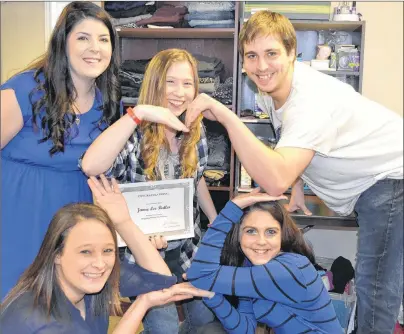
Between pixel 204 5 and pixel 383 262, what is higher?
pixel 204 5

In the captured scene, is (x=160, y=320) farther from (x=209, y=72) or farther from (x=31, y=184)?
(x=209, y=72)

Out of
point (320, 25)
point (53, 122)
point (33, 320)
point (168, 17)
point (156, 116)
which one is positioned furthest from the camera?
point (168, 17)

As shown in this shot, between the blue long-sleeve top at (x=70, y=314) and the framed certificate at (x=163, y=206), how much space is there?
98 mm

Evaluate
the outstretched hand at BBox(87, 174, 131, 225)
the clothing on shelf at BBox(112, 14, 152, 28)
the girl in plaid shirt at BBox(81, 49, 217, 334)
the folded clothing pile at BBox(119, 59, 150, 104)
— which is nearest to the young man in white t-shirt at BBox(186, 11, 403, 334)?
the girl in plaid shirt at BBox(81, 49, 217, 334)

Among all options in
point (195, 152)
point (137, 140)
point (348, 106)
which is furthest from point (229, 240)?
point (348, 106)

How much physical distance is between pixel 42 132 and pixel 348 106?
0.77m

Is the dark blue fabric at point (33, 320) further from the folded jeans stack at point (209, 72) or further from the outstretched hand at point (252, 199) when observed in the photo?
the folded jeans stack at point (209, 72)

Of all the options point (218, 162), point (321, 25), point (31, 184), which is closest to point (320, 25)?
point (321, 25)

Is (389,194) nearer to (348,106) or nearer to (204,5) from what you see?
(348,106)

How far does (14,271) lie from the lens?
141 centimetres

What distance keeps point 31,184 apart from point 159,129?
1.23 feet

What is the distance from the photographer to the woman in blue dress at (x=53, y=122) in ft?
4.23

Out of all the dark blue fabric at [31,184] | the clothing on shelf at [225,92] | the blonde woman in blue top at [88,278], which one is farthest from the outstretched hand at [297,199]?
the clothing on shelf at [225,92]

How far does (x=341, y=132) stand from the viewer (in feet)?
4.02
